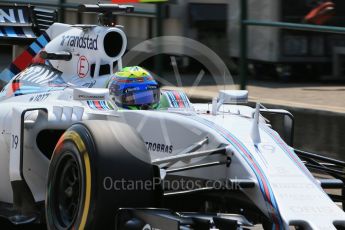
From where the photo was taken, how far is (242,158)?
560cm

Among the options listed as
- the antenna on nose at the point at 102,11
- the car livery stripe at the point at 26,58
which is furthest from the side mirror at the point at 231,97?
the car livery stripe at the point at 26,58

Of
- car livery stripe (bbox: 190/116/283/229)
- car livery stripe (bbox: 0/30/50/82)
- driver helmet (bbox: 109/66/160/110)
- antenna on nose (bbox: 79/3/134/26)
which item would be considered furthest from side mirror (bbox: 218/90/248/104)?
car livery stripe (bbox: 0/30/50/82)

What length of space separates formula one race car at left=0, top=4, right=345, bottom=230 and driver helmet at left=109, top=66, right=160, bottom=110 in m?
0.02

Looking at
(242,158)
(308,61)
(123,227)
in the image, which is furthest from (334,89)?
(123,227)

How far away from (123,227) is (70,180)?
0.75 metres

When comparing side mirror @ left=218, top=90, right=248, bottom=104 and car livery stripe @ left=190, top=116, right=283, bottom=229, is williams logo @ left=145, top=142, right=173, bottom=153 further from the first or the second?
side mirror @ left=218, top=90, right=248, bottom=104

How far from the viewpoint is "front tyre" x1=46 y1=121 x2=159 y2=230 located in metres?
5.36

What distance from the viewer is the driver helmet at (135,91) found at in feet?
21.4

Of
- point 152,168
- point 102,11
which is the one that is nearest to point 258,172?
Answer: point 152,168

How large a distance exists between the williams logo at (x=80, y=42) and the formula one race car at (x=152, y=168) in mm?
513

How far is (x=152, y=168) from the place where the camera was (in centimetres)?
551

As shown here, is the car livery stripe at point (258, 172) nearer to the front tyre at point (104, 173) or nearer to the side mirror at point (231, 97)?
the front tyre at point (104, 173)

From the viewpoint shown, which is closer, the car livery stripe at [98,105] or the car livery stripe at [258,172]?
the car livery stripe at [258,172]

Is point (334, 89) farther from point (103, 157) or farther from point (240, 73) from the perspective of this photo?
point (103, 157)
